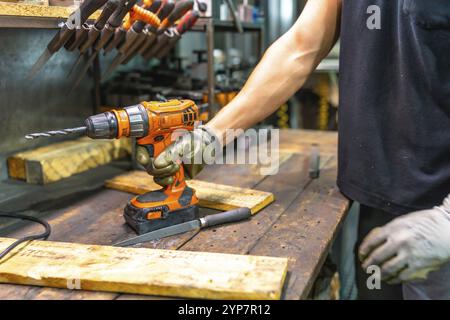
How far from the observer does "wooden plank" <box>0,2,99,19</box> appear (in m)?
1.00

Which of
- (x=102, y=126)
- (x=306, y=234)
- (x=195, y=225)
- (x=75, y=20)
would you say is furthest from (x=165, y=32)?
(x=306, y=234)

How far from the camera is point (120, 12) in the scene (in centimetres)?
122

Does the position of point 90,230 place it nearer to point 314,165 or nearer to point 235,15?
point 314,165

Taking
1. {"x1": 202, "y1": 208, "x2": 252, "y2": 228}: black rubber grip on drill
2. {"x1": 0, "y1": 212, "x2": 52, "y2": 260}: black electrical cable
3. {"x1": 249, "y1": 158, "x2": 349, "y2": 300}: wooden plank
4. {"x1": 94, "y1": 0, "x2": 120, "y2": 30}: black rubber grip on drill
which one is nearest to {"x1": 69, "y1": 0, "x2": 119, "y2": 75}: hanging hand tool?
{"x1": 94, "y1": 0, "x2": 120, "y2": 30}: black rubber grip on drill

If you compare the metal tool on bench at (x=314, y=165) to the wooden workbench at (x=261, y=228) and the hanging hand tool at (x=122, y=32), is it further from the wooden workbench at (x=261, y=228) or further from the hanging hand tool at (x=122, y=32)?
the hanging hand tool at (x=122, y=32)

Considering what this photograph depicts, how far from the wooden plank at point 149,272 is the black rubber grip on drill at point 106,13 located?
62 cm

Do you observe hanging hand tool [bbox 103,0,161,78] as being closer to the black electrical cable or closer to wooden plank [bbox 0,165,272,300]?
wooden plank [bbox 0,165,272,300]

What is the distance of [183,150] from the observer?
3.65 ft

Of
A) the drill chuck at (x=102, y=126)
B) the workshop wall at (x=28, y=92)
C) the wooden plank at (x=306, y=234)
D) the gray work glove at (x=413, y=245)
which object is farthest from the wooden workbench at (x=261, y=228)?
the workshop wall at (x=28, y=92)

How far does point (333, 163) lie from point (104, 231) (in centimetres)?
91

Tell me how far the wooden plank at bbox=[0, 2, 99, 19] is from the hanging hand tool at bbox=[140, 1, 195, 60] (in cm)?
38

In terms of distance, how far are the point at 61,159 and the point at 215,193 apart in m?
0.54
